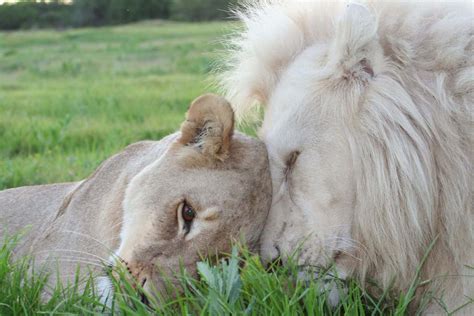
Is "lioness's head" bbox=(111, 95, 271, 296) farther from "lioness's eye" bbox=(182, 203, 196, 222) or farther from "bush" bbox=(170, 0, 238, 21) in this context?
"bush" bbox=(170, 0, 238, 21)

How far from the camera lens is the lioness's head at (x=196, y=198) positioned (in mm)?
2344

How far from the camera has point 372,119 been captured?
2.52 m

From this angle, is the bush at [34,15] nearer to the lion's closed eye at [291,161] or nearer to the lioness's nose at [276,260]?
the lion's closed eye at [291,161]

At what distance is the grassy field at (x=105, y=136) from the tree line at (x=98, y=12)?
8.89m

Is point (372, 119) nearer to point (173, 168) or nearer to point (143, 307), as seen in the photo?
point (173, 168)

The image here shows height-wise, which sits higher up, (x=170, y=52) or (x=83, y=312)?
(x=83, y=312)

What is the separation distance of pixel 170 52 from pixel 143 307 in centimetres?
1362

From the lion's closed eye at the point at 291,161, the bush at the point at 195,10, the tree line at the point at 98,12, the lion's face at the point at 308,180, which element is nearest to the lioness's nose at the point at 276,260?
the lion's face at the point at 308,180

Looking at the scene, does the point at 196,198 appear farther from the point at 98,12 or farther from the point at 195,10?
the point at 195,10

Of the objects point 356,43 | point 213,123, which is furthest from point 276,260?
point 356,43

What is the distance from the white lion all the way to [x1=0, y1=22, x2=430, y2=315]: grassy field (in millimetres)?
136

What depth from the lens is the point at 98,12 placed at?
28750 millimetres

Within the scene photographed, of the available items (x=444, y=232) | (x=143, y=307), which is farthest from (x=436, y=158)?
(x=143, y=307)

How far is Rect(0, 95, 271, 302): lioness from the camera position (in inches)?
92.9
